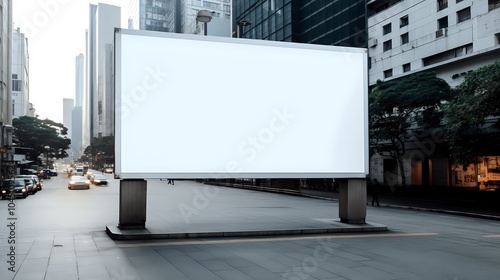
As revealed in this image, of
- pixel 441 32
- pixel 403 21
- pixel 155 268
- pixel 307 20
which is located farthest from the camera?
pixel 307 20

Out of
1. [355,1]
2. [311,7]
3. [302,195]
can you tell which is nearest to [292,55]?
[302,195]

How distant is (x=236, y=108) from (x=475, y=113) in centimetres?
1798

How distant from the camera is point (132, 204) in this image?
13.8 metres

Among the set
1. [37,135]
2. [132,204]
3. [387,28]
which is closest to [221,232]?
[132,204]

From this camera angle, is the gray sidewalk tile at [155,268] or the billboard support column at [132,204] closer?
the gray sidewalk tile at [155,268]

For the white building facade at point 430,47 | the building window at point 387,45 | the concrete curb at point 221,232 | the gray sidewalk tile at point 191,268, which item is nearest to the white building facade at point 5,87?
the white building facade at point 430,47

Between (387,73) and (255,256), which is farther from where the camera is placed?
(387,73)

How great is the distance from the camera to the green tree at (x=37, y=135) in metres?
83.3

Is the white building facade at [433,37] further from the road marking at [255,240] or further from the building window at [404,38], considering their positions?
the road marking at [255,240]

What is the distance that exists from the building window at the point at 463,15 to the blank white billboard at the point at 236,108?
1139 inches

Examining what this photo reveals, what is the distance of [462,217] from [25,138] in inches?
3211

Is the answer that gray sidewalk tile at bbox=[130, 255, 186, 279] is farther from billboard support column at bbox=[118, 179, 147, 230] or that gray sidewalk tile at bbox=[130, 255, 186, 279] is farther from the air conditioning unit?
the air conditioning unit

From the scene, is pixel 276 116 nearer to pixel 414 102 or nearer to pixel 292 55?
pixel 292 55

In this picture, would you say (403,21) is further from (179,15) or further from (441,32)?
(179,15)
